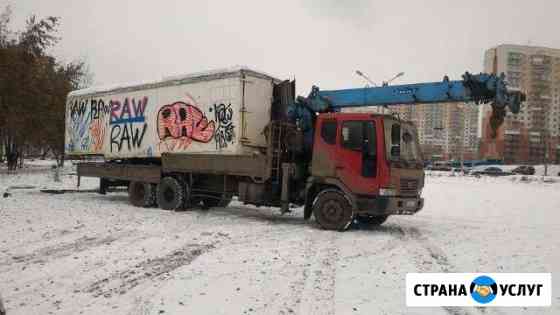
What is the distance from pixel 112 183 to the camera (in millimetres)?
16188

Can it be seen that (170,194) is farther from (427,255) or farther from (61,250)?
(427,255)

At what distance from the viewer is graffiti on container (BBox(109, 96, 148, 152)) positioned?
48.3 ft

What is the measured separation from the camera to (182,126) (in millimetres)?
13594

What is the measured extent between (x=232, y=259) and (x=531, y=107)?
9030cm

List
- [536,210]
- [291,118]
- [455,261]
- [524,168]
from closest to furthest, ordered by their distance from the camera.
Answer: [455,261] < [291,118] < [536,210] < [524,168]

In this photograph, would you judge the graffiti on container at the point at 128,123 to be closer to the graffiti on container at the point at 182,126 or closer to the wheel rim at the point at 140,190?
the graffiti on container at the point at 182,126

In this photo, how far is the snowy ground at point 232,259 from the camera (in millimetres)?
5328

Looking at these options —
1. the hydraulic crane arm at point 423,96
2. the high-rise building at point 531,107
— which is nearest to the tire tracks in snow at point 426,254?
the hydraulic crane arm at point 423,96

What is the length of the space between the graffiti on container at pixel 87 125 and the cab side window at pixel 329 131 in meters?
8.33

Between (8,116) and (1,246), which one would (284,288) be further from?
(8,116)

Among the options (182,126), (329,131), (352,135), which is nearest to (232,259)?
(352,135)

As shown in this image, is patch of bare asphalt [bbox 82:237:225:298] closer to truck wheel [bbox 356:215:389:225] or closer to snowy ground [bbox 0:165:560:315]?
snowy ground [bbox 0:165:560:315]

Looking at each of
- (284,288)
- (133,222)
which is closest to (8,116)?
(133,222)

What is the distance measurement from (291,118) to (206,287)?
273 inches
